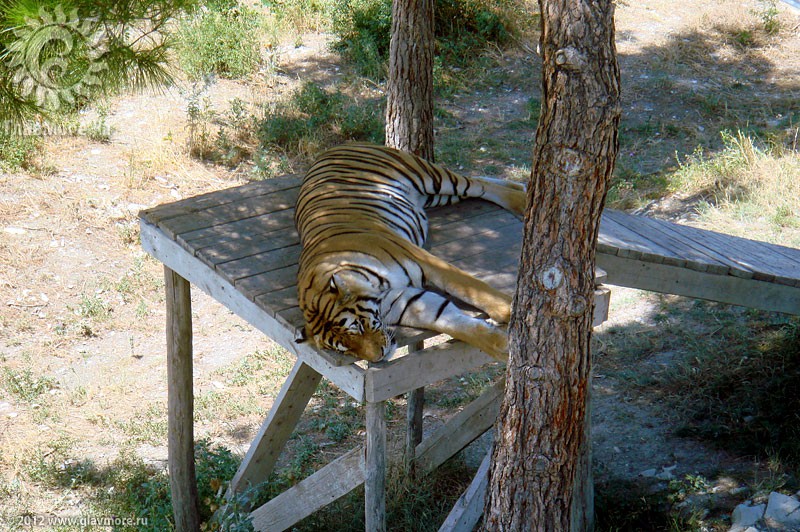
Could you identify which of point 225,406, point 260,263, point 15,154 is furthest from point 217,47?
point 260,263

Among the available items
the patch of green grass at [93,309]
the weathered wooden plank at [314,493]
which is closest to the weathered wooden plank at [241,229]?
the weathered wooden plank at [314,493]

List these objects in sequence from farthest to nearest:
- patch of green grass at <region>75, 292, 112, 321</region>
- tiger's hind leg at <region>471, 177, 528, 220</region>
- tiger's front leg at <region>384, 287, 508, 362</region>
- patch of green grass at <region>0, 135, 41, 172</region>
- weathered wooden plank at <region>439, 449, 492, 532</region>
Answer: patch of green grass at <region>0, 135, 41, 172</region> < patch of green grass at <region>75, 292, 112, 321</region> < tiger's hind leg at <region>471, 177, 528, 220</region> < weathered wooden plank at <region>439, 449, 492, 532</region> < tiger's front leg at <region>384, 287, 508, 362</region>

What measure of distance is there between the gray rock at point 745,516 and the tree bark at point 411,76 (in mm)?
2740

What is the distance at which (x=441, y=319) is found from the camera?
2973 mm

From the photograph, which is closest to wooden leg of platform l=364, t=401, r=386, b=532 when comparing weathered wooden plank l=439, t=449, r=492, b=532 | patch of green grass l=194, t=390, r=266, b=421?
weathered wooden plank l=439, t=449, r=492, b=532

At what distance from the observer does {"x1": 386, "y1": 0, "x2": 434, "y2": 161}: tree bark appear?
5039 millimetres

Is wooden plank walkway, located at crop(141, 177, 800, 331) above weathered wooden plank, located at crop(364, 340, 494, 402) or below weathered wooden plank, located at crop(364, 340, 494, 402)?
above

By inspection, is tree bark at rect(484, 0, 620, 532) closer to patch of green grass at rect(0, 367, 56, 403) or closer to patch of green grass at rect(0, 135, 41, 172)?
patch of green grass at rect(0, 367, 56, 403)

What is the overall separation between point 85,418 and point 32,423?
0.32 meters

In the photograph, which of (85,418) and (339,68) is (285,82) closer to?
(339,68)

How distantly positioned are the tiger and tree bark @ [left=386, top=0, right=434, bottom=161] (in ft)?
3.71

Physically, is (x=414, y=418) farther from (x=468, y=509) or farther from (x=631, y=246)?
(x=631, y=246)

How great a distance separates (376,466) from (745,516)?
5.28 feet

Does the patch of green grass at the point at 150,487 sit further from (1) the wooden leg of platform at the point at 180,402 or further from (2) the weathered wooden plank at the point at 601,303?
(2) the weathered wooden plank at the point at 601,303
